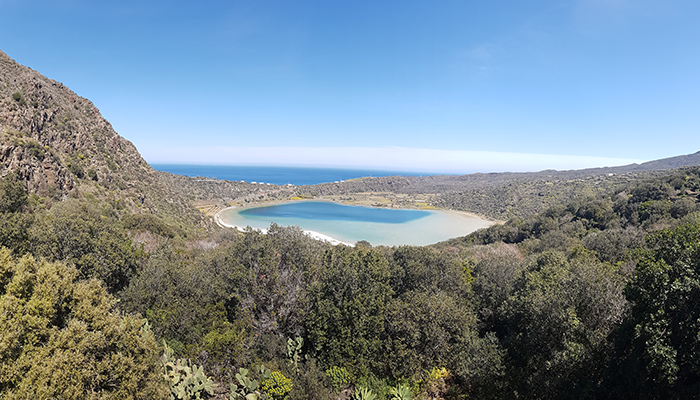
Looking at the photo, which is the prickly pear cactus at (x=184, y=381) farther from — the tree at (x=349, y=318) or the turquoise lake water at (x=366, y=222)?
the turquoise lake water at (x=366, y=222)

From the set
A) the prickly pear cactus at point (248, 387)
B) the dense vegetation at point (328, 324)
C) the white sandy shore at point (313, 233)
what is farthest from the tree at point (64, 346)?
the white sandy shore at point (313, 233)

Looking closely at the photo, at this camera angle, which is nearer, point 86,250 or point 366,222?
point 86,250

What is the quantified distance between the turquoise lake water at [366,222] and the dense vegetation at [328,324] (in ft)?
163

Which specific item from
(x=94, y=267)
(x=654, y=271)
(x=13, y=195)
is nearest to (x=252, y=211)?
(x=13, y=195)

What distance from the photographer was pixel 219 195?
12069cm

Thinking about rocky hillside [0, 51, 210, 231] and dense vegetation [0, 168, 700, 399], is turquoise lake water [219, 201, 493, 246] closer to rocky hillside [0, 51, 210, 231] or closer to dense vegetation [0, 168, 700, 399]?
rocky hillside [0, 51, 210, 231]

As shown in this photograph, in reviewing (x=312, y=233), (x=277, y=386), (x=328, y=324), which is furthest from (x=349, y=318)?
(x=312, y=233)

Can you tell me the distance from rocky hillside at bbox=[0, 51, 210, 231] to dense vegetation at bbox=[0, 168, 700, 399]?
49.0ft

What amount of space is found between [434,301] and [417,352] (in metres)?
2.42

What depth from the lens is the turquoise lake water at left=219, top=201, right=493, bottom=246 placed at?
75312mm

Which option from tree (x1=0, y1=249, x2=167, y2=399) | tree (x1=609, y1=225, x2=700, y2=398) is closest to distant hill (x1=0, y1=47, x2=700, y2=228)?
tree (x1=0, y1=249, x2=167, y2=399)

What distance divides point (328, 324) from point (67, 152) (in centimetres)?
5450

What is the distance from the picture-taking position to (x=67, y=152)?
45.5 m

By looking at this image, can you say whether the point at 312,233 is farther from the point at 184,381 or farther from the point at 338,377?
the point at 184,381
